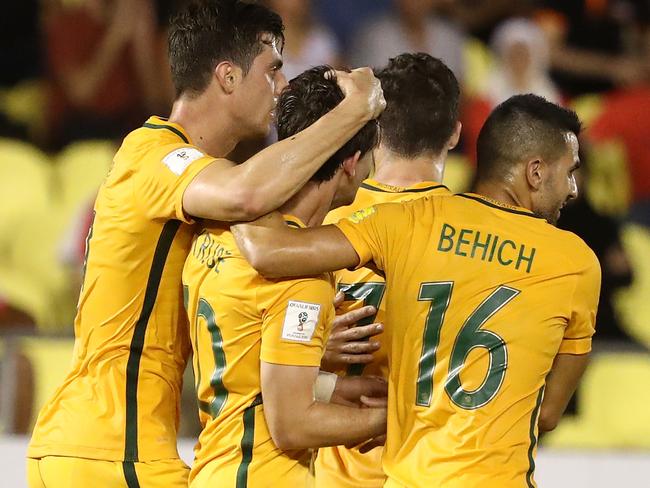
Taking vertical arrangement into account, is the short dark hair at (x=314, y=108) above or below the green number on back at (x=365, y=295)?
above

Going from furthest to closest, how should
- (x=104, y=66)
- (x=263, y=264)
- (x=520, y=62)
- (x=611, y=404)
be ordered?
1. (x=104, y=66)
2. (x=520, y=62)
3. (x=611, y=404)
4. (x=263, y=264)

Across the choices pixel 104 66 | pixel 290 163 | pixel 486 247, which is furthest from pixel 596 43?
pixel 290 163

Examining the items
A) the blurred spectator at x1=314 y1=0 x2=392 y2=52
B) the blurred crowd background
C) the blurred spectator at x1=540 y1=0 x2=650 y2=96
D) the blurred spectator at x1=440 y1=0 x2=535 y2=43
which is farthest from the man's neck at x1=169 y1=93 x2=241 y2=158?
the blurred spectator at x1=540 y1=0 x2=650 y2=96

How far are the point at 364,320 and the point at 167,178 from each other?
695 mm

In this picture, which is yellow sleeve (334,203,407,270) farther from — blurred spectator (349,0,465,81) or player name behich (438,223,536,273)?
blurred spectator (349,0,465,81)

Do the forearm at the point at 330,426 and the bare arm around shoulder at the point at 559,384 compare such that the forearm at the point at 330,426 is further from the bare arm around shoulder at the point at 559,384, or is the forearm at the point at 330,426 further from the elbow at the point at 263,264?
the bare arm around shoulder at the point at 559,384

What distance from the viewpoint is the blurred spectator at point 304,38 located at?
7234 mm

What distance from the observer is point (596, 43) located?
7.46 metres

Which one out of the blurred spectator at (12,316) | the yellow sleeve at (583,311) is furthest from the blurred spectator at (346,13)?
the yellow sleeve at (583,311)

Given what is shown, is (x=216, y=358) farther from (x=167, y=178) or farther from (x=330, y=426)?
(x=167, y=178)

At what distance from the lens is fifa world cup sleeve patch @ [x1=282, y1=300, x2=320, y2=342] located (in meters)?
2.49

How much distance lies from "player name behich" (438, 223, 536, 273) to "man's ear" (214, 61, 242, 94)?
74cm

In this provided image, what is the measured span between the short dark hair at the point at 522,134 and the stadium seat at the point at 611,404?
3.07 meters

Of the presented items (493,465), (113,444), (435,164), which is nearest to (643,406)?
(435,164)
